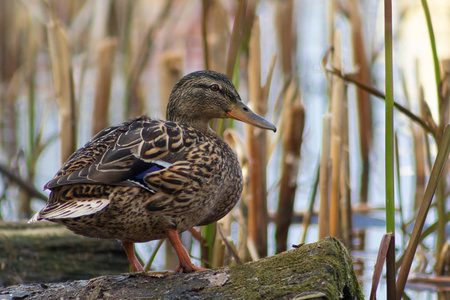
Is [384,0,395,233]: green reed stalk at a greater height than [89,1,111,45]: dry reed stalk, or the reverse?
[89,1,111,45]: dry reed stalk

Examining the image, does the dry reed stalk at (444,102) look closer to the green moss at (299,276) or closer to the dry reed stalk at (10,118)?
the green moss at (299,276)

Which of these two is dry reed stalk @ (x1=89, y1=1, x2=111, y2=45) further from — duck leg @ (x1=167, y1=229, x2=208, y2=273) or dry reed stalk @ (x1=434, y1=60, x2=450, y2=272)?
duck leg @ (x1=167, y1=229, x2=208, y2=273)

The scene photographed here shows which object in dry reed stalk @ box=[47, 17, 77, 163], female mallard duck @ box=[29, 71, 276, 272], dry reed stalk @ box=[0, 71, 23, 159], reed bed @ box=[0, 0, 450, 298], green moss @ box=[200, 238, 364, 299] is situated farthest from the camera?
dry reed stalk @ box=[0, 71, 23, 159]

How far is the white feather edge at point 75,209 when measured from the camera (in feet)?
8.59

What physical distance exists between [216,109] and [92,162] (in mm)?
887

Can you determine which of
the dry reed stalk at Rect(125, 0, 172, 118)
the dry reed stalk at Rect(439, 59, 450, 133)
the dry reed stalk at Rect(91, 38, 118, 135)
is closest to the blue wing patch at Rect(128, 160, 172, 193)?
the dry reed stalk at Rect(439, 59, 450, 133)

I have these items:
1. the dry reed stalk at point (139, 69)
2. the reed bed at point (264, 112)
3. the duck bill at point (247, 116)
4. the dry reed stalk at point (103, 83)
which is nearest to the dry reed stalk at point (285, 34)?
the reed bed at point (264, 112)

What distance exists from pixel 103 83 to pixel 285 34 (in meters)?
2.81

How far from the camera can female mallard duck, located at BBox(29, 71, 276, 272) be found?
2.74 metres

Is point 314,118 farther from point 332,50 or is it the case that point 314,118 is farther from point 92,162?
point 92,162

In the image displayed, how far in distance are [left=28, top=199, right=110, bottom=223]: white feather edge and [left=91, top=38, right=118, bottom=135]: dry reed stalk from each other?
3772mm

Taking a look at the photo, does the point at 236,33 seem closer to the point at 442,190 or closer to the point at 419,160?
the point at 442,190

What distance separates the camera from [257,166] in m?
4.50

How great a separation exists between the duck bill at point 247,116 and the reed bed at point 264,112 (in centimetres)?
27
